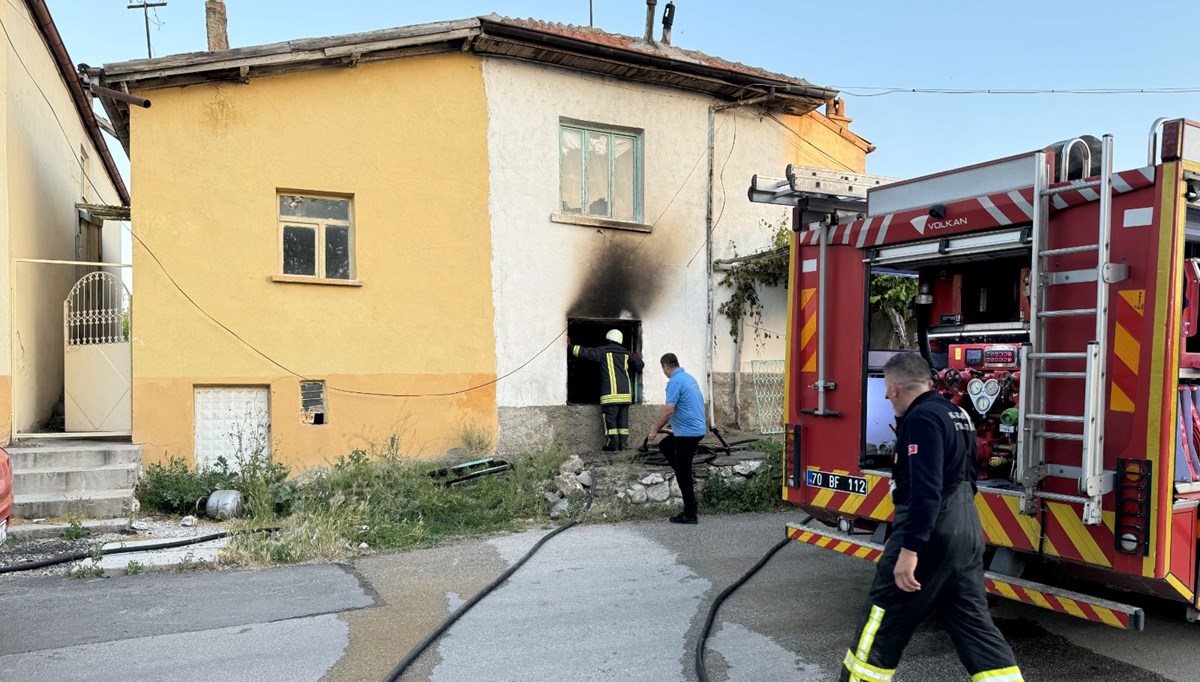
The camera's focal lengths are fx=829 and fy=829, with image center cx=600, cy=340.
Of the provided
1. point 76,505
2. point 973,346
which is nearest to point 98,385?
point 76,505

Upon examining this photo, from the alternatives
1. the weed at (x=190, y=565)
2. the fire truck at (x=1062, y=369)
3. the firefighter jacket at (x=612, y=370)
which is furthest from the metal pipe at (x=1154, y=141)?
the firefighter jacket at (x=612, y=370)

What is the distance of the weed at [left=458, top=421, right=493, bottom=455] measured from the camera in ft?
34.8

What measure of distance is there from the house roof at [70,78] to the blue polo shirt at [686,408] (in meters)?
9.54

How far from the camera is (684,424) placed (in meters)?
8.20

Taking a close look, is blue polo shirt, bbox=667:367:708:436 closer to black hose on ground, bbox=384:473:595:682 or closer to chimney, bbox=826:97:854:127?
black hose on ground, bbox=384:473:595:682

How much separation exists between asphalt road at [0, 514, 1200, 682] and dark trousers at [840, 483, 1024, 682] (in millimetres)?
769

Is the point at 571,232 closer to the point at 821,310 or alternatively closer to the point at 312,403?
the point at 312,403

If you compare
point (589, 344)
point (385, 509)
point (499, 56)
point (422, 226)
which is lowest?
point (385, 509)

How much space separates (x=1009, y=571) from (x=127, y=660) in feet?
16.0

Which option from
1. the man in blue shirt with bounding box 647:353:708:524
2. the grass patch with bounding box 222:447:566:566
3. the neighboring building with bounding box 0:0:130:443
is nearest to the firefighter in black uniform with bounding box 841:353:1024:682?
the man in blue shirt with bounding box 647:353:708:524

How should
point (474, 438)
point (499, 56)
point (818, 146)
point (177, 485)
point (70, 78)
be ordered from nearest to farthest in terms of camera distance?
point (177, 485) < point (474, 438) < point (499, 56) < point (70, 78) < point (818, 146)

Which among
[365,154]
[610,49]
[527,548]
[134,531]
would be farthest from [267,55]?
[527,548]

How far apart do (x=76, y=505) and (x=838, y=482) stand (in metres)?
7.28

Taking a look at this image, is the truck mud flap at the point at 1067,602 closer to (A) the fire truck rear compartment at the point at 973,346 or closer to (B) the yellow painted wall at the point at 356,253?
(A) the fire truck rear compartment at the point at 973,346
